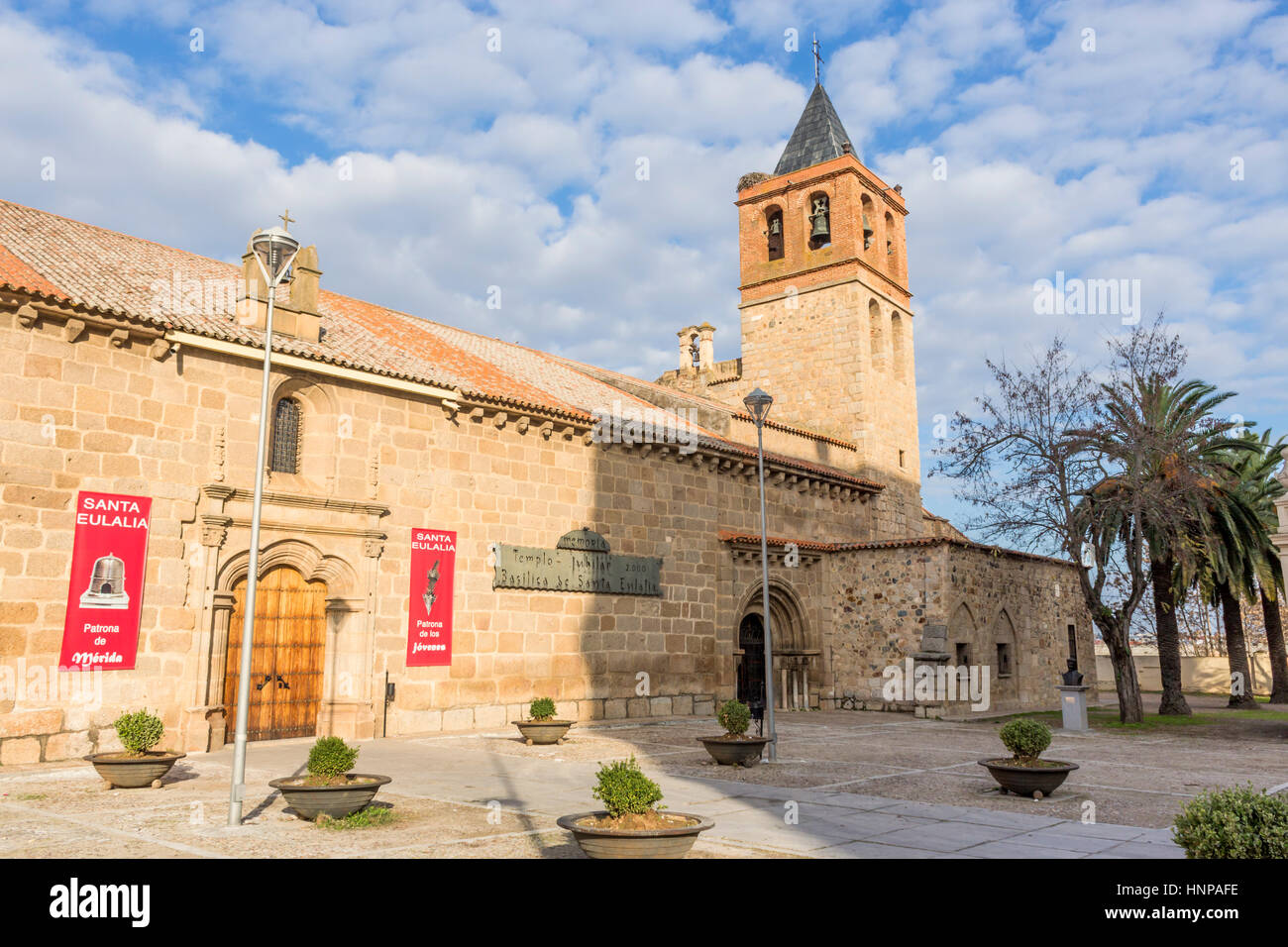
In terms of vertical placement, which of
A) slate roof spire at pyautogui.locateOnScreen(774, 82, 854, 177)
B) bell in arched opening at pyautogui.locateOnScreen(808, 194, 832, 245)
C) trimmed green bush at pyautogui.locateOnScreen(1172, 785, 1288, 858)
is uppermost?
slate roof spire at pyautogui.locateOnScreen(774, 82, 854, 177)

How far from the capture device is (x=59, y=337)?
13.6 metres

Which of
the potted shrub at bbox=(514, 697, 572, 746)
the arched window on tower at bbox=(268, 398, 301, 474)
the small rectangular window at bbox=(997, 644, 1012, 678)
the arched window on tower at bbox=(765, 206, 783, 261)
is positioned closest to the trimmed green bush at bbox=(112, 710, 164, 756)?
the arched window on tower at bbox=(268, 398, 301, 474)

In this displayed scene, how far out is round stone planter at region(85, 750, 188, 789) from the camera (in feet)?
34.5

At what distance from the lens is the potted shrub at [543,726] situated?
1557 cm

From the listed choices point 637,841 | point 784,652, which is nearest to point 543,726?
point 637,841

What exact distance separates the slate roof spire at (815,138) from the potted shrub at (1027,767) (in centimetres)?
2616

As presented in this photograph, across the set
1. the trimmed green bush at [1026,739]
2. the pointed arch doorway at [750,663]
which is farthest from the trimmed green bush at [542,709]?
the pointed arch doorway at [750,663]

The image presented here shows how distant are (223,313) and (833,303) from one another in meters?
21.6

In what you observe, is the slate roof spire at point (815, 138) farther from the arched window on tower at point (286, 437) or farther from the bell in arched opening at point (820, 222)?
the arched window on tower at point (286, 437)

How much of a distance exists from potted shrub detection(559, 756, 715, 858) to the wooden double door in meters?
10.5

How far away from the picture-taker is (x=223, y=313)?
16406mm

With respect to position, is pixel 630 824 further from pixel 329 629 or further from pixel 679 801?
pixel 329 629

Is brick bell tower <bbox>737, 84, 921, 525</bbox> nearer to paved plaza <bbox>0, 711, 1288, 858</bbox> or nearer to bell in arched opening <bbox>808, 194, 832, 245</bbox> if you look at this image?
bell in arched opening <bbox>808, 194, 832, 245</bbox>

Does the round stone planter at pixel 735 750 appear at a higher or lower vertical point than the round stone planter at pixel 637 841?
lower
